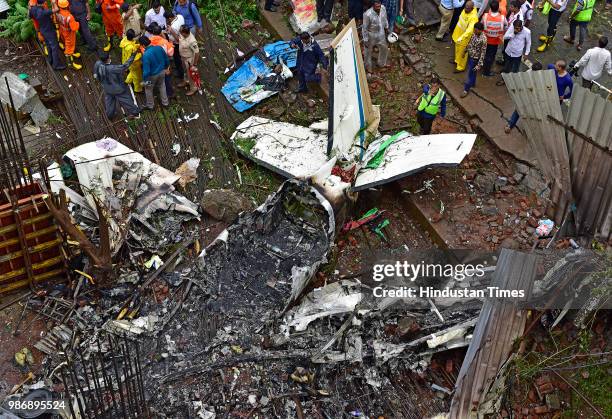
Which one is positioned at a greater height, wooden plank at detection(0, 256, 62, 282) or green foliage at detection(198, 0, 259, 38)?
green foliage at detection(198, 0, 259, 38)

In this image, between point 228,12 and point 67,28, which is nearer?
point 67,28

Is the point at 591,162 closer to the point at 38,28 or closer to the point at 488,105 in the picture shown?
the point at 488,105

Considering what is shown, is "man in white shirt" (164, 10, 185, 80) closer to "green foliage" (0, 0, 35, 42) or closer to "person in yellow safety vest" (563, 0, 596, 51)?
"green foliage" (0, 0, 35, 42)

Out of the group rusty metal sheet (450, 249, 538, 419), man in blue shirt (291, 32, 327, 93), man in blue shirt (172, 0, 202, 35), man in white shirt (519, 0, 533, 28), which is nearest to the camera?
rusty metal sheet (450, 249, 538, 419)

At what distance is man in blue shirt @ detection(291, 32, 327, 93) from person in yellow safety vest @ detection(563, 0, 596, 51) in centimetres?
458

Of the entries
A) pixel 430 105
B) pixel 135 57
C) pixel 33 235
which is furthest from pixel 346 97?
pixel 33 235

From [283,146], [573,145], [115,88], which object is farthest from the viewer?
[115,88]

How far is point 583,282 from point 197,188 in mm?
6135

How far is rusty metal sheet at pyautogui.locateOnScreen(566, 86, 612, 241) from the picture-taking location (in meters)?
9.63

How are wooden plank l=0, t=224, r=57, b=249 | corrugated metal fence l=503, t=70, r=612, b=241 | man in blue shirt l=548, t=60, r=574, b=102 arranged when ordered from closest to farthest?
1. corrugated metal fence l=503, t=70, r=612, b=241
2. wooden plank l=0, t=224, r=57, b=249
3. man in blue shirt l=548, t=60, r=574, b=102

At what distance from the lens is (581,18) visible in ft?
44.9

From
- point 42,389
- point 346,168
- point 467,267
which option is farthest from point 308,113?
point 42,389

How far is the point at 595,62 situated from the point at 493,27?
1753 mm

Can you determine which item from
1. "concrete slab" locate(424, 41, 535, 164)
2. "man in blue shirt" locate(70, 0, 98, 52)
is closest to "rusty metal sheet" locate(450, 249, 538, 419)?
"concrete slab" locate(424, 41, 535, 164)
